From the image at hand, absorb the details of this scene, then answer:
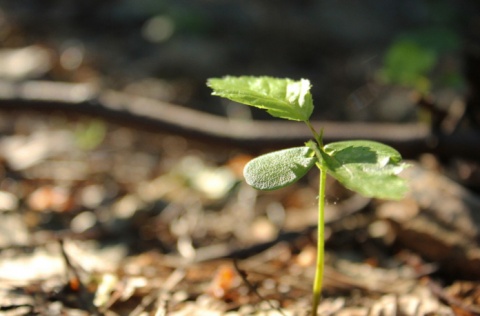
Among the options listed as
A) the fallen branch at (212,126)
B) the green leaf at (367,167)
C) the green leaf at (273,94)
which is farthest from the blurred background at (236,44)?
the green leaf at (367,167)

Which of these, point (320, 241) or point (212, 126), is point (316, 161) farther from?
point (212, 126)

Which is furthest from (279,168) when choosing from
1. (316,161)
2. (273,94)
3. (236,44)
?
(236,44)

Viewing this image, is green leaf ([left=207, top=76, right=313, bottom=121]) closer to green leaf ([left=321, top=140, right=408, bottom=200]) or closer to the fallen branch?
green leaf ([left=321, top=140, right=408, bottom=200])

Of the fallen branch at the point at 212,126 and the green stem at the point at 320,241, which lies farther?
the fallen branch at the point at 212,126

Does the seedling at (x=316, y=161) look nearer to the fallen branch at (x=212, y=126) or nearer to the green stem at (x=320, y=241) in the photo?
the green stem at (x=320, y=241)

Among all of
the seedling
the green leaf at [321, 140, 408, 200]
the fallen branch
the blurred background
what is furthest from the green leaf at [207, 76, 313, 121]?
the blurred background

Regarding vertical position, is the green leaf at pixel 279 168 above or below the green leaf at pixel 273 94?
below

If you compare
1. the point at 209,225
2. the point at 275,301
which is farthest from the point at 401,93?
the point at 275,301
